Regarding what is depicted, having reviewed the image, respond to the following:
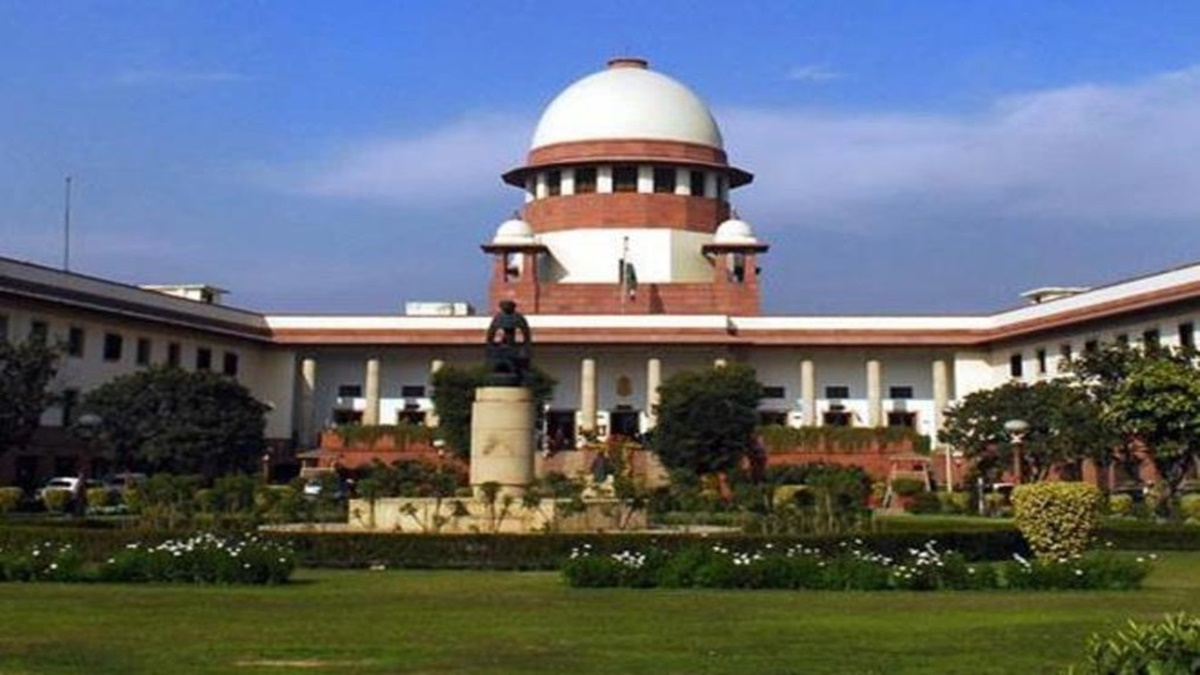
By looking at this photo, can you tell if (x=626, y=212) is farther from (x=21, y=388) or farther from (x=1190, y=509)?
(x=1190, y=509)

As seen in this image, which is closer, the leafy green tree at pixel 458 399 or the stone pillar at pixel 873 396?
the leafy green tree at pixel 458 399

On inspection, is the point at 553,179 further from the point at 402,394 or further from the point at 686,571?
the point at 686,571

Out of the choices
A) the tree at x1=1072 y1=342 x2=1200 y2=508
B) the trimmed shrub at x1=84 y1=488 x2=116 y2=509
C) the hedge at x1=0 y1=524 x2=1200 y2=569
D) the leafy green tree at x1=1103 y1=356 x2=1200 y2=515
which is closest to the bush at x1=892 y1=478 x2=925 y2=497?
the tree at x1=1072 y1=342 x2=1200 y2=508

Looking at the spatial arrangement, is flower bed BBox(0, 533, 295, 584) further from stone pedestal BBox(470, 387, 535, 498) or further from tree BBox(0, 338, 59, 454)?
tree BBox(0, 338, 59, 454)

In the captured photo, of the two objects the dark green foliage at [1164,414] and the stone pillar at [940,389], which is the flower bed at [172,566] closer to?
the dark green foliage at [1164,414]

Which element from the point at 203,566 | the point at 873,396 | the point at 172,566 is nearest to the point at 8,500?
the point at 172,566

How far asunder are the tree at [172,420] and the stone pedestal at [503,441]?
994 inches

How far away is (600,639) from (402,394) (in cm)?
5338

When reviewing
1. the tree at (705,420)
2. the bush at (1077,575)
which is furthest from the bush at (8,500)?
the bush at (1077,575)

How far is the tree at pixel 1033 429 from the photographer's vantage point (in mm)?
43659

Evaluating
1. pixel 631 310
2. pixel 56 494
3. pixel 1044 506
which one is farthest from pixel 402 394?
pixel 1044 506

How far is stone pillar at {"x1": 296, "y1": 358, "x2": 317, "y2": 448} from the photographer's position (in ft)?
211

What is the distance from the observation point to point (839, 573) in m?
18.0

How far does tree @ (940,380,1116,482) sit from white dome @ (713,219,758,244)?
14391 millimetres
